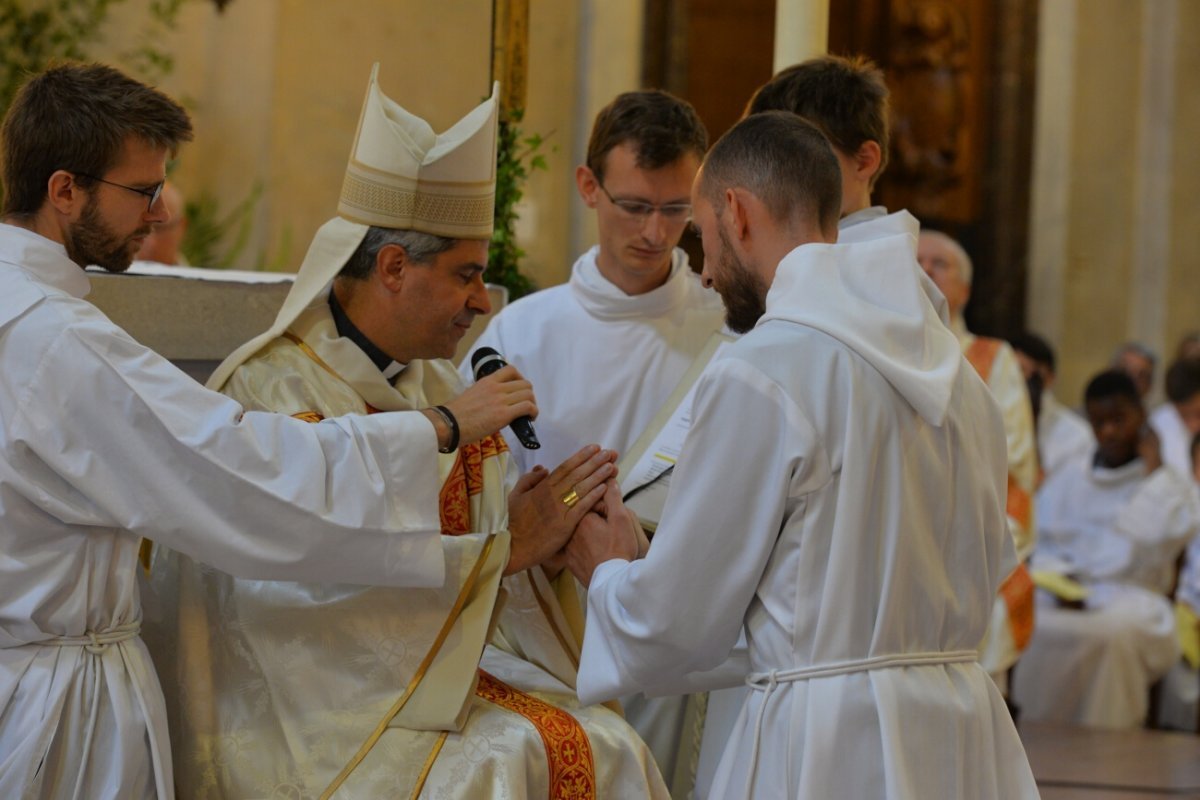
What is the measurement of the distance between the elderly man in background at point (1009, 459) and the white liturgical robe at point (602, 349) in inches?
105

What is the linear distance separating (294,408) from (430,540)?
44 centimetres

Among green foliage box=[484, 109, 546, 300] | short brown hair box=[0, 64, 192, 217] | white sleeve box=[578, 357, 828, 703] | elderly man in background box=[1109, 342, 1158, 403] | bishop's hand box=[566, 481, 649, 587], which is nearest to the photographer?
white sleeve box=[578, 357, 828, 703]

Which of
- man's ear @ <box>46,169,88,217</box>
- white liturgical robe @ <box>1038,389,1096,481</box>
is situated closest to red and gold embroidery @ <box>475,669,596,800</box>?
man's ear @ <box>46,169,88,217</box>

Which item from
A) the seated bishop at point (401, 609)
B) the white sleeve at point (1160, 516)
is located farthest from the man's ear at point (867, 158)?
the white sleeve at point (1160, 516)

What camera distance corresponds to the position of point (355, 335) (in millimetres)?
3521

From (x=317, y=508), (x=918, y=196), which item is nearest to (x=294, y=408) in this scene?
(x=317, y=508)

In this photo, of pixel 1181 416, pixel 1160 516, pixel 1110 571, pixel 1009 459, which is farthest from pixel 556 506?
pixel 1181 416

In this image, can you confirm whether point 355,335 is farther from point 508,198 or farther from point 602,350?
point 508,198

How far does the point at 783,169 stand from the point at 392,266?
3.31 ft

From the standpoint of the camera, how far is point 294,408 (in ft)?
10.9

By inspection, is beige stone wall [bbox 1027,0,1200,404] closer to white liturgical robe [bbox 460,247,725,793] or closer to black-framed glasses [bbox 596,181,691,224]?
white liturgical robe [bbox 460,247,725,793]

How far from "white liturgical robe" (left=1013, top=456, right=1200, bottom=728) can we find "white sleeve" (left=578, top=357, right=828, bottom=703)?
5.57 metres

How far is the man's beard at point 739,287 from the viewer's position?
2867 millimetres

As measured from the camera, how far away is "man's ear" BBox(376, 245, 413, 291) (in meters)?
3.46
